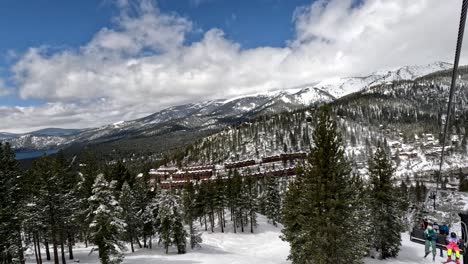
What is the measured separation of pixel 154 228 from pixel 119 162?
44.2 feet

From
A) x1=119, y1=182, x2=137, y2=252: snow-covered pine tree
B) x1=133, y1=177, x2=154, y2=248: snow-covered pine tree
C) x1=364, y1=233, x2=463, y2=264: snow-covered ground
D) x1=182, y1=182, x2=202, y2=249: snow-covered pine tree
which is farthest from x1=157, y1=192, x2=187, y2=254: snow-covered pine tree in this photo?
x1=364, y1=233, x2=463, y2=264: snow-covered ground

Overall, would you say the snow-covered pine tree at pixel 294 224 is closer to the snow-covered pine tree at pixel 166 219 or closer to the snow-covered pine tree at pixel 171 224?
the snow-covered pine tree at pixel 171 224

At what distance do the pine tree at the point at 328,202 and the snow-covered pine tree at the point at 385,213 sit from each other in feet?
43.2

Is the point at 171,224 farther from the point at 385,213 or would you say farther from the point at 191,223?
the point at 385,213

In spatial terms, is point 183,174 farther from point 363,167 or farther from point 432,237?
point 432,237

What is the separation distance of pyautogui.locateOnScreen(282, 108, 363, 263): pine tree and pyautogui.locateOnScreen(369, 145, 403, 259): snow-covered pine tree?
1316cm

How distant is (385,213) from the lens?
36.5 metres

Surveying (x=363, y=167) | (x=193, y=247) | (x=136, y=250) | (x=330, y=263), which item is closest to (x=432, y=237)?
(x=330, y=263)

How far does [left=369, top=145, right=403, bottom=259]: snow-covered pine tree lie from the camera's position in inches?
1442

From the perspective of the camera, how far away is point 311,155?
25.1 metres

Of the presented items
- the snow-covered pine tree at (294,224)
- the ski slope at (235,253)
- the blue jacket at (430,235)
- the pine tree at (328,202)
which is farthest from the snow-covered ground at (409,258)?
the pine tree at (328,202)

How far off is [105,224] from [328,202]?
22.2m

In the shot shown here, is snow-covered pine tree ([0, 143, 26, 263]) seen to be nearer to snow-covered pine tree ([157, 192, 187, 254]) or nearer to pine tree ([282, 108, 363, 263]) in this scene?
snow-covered pine tree ([157, 192, 187, 254])

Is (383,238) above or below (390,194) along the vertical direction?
below
